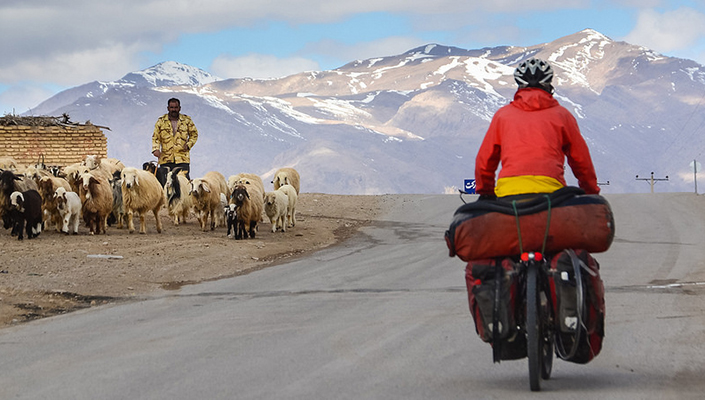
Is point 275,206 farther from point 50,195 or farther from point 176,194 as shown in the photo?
point 50,195

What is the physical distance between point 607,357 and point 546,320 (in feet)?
5.12

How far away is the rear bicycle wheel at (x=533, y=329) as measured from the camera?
619cm

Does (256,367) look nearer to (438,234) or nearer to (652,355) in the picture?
(652,355)

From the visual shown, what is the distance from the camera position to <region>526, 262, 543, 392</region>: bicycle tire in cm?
619

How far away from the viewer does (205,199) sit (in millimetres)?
23375

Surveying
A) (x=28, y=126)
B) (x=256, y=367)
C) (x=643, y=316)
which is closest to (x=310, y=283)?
(x=643, y=316)

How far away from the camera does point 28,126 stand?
32.0 meters

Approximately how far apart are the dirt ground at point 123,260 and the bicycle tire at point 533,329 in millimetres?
6533

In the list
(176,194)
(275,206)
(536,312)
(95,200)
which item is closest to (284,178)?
(176,194)

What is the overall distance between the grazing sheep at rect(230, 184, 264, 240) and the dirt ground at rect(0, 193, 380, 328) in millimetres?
353

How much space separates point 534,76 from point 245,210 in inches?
586

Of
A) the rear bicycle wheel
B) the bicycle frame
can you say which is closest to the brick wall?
the bicycle frame

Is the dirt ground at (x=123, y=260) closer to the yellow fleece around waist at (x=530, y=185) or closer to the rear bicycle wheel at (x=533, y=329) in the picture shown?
the yellow fleece around waist at (x=530, y=185)

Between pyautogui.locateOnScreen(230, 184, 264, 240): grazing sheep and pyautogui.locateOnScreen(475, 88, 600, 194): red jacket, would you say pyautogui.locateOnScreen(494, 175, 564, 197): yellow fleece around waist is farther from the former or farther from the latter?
pyautogui.locateOnScreen(230, 184, 264, 240): grazing sheep
